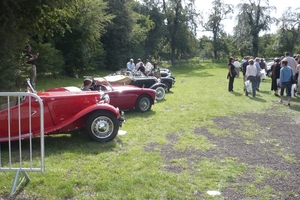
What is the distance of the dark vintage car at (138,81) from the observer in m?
12.4

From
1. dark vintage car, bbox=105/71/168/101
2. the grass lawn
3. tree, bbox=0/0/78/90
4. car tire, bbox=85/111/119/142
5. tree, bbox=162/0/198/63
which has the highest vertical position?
tree, bbox=162/0/198/63

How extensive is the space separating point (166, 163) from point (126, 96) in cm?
473

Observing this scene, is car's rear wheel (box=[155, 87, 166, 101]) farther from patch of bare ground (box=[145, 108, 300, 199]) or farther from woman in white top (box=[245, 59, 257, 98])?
woman in white top (box=[245, 59, 257, 98])

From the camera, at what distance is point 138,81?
538 inches

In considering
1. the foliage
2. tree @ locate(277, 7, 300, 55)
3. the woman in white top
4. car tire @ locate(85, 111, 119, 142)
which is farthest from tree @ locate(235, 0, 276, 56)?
car tire @ locate(85, 111, 119, 142)

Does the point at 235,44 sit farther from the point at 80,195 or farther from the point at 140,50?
the point at 80,195

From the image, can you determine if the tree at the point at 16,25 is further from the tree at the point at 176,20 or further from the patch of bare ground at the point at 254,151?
the tree at the point at 176,20

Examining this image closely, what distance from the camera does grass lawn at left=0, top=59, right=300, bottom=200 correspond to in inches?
168

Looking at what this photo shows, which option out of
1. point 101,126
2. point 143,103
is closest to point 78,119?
point 101,126

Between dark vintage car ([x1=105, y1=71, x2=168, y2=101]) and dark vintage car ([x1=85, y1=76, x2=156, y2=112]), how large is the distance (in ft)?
7.13

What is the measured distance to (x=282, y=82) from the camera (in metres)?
12.1

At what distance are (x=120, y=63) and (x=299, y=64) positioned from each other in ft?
78.0

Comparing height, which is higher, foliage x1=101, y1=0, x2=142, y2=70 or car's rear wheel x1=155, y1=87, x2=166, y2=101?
foliage x1=101, y1=0, x2=142, y2=70

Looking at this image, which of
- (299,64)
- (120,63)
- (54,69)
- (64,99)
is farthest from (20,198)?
(120,63)
